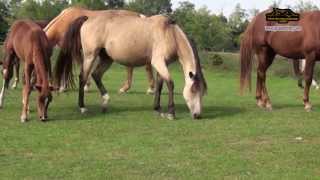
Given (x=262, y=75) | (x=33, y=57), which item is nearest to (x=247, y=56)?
(x=262, y=75)

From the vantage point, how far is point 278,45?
13.0m

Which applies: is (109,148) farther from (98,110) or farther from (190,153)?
(98,110)

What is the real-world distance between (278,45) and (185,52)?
96.5 inches

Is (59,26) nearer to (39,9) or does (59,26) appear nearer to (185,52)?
(185,52)

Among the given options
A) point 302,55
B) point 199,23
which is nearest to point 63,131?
point 302,55

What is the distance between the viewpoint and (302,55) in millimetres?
12766

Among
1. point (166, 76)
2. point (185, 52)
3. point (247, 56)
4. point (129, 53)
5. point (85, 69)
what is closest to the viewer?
point (166, 76)

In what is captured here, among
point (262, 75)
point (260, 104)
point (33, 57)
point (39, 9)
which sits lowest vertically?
point (39, 9)

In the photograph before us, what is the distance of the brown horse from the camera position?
12.5 m

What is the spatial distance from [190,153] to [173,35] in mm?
4076

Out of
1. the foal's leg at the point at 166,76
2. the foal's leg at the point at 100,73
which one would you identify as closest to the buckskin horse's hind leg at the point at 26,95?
the foal's leg at the point at 100,73

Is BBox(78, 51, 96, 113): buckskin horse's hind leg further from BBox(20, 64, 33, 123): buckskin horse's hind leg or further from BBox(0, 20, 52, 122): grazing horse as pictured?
BBox(20, 64, 33, 123): buckskin horse's hind leg

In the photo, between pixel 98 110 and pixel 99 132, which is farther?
pixel 98 110

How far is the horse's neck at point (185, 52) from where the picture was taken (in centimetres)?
1153
